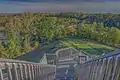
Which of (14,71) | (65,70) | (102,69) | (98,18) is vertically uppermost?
(98,18)

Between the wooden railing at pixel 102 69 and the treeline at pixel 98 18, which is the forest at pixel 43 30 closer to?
the treeline at pixel 98 18

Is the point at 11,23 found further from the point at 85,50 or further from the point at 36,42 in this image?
the point at 85,50

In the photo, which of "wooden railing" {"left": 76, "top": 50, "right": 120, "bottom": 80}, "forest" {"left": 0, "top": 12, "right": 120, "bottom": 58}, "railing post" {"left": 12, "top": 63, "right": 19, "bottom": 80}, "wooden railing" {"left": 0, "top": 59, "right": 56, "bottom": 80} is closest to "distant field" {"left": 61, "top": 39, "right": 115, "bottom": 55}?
"forest" {"left": 0, "top": 12, "right": 120, "bottom": 58}

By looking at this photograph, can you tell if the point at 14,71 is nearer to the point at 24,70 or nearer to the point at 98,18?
the point at 24,70

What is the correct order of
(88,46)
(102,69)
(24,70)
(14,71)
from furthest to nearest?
(88,46)
(24,70)
(14,71)
(102,69)

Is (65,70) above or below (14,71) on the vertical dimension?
below

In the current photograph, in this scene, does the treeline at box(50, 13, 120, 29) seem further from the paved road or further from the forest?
the paved road

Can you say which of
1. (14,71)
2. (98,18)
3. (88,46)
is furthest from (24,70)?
(98,18)
